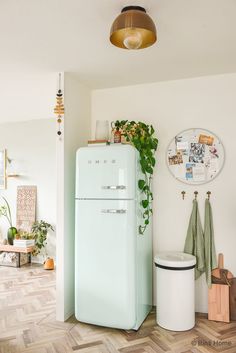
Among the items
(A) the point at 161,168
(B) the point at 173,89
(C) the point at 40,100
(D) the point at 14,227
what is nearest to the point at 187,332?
(A) the point at 161,168

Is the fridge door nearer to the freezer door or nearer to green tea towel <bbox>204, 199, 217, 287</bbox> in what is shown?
the freezer door

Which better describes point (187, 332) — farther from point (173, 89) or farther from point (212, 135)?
point (173, 89)

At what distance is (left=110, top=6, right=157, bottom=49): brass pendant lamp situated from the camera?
71.7 inches

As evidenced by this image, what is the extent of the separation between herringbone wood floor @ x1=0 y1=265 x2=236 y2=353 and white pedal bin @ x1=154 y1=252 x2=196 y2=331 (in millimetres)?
85

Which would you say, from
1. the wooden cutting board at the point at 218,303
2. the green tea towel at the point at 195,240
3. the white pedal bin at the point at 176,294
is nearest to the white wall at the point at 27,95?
the green tea towel at the point at 195,240

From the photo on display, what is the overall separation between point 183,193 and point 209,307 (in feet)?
3.82

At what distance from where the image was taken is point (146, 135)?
10.5ft

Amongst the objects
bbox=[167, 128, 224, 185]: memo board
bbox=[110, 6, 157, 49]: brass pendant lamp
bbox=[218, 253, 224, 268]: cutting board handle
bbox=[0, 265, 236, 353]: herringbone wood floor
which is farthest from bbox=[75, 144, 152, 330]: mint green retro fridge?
bbox=[110, 6, 157, 49]: brass pendant lamp

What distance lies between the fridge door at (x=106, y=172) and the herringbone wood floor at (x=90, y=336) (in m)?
1.24

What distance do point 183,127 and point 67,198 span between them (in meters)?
1.44

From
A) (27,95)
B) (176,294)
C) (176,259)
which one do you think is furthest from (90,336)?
(27,95)

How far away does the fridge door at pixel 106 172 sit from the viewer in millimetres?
2814

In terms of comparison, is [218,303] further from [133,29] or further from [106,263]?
[133,29]

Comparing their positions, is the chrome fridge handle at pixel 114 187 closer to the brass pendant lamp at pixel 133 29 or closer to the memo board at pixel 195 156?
the memo board at pixel 195 156
